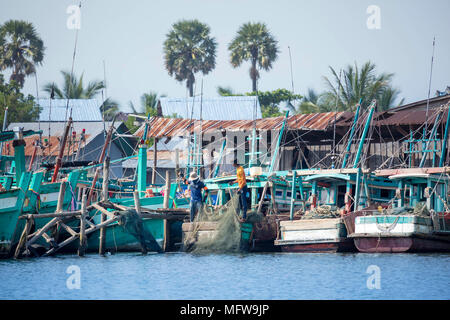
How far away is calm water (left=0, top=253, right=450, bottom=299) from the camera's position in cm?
1866

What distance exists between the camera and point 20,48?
211 ft

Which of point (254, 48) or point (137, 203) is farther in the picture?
point (254, 48)

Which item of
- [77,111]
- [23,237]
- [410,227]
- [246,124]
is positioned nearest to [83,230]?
[23,237]

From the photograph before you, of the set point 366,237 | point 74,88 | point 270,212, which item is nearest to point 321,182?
point 270,212

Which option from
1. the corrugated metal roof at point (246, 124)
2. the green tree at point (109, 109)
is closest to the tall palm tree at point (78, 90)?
the green tree at point (109, 109)

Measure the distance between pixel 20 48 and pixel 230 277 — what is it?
48.0 meters

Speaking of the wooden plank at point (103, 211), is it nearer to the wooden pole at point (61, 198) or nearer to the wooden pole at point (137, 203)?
the wooden pole at point (137, 203)

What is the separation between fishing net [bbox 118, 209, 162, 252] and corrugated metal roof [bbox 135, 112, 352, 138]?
938cm

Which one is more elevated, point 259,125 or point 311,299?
point 259,125

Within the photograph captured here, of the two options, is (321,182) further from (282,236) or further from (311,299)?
(311,299)

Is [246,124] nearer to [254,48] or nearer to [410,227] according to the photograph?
[410,227]

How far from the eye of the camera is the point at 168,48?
68812 mm

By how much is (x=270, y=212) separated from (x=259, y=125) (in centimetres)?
977

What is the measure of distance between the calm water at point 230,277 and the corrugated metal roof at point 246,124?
456 inches
